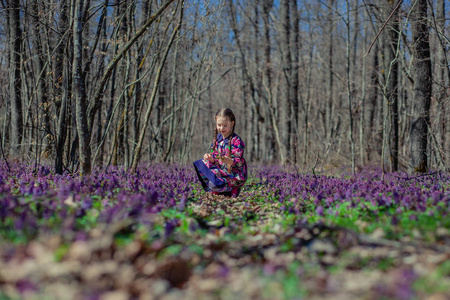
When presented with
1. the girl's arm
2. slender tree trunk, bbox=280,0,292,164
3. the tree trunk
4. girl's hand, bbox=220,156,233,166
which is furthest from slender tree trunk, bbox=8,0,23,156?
the tree trunk

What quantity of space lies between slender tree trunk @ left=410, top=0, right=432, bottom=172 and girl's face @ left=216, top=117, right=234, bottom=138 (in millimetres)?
6793

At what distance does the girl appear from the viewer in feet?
21.9

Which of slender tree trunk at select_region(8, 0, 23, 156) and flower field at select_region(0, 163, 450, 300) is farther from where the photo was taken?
slender tree trunk at select_region(8, 0, 23, 156)

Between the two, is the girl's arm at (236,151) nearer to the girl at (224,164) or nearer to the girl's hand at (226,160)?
the girl at (224,164)

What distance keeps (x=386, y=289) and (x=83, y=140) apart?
5917mm

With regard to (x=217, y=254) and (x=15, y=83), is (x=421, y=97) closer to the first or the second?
(x=217, y=254)

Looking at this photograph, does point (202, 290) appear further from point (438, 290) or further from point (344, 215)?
point (344, 215)

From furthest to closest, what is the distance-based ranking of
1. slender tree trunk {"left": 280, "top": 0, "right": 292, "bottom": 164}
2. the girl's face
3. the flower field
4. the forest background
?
slender tree trunk {"left": 280, "top": 0, "right": 292, "bottom": 164} → the forest background → the girl's face → the flower field

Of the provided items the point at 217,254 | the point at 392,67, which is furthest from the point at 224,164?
the point at 392,67

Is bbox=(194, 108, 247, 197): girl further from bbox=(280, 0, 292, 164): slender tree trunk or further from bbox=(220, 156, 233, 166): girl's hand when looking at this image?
bbox=(280, 0, 292, 164): slender tree trunk

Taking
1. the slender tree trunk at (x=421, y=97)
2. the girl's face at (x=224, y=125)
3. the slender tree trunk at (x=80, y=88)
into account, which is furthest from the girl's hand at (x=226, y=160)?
the slender tree trunk at (x=421, y=97)

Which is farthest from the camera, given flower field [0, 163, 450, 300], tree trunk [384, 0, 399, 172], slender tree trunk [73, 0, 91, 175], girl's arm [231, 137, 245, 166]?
tree trunk [384, 0, 399, 172]

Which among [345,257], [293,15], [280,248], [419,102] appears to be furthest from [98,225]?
[293,15]

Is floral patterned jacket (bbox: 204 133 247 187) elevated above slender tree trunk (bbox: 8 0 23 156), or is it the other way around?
slender tree trunk (bbox: 8 0 23 156)
